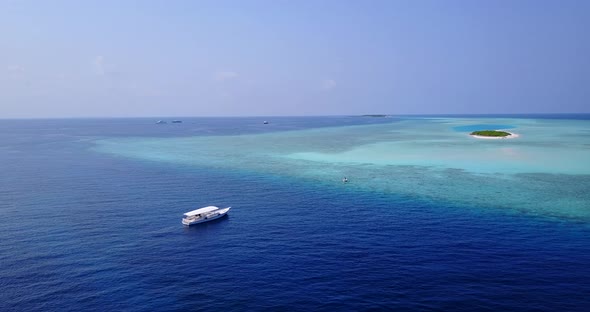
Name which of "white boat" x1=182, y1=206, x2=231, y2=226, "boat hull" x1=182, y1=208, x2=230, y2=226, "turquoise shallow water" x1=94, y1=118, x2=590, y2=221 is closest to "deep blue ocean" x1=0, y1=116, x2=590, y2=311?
"boat hull" x1=182, y1=208, x2=230, y2=226

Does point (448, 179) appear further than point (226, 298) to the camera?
Yes

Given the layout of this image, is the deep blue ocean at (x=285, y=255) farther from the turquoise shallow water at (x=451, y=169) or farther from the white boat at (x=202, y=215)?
the turquoise shallow water at (x=451, y=169)

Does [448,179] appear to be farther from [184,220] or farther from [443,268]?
[184,220]

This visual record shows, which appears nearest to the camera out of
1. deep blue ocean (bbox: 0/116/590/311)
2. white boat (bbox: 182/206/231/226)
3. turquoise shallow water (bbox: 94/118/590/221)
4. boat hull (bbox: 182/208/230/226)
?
deep blue ocean (bbox: 0/116/590/311)

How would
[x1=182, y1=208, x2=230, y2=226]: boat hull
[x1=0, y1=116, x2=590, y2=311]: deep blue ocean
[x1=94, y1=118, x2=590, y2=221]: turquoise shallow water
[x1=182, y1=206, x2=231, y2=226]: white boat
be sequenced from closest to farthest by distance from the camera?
[x1=0, y1=116, x2=590, y2=311]: deep blue ocean < [x1=182, y1=208, x2=230, y2=226]: boat hull < [x1=182, y1=206, x2=231, y2=226]: white boat < [x1=94, y1=118, x2=590, y2=221]: turquoise shallow water

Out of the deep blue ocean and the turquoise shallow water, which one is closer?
the deep blue ocean

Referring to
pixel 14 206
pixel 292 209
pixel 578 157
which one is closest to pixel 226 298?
pixel 292 209

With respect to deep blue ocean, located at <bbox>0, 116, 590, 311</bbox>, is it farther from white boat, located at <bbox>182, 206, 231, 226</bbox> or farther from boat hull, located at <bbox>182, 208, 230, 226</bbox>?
white boat, located at <bbox>182, 206, 231, 226</bbox>
